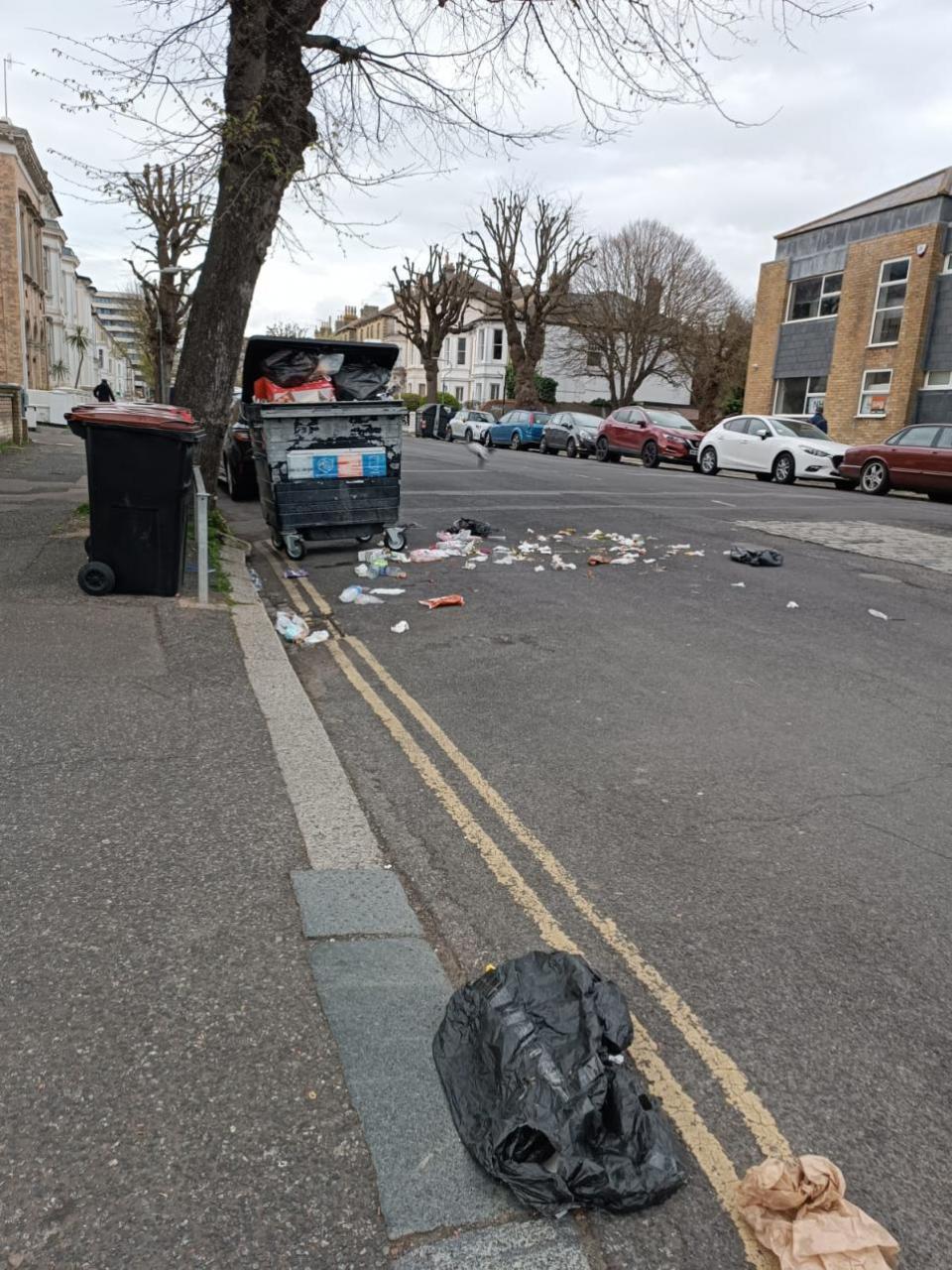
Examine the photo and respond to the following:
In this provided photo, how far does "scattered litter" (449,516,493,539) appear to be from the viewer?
11.4 m

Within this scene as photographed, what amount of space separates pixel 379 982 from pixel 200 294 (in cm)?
836

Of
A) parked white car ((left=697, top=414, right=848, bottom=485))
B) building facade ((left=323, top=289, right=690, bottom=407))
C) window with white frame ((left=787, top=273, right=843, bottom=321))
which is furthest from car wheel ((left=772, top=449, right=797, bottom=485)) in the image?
building facade ((left=323, top=289, right=690, bottom=407))

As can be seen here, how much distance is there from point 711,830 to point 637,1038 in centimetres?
139

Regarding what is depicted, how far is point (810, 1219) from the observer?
1.84 m

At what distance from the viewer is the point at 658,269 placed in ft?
159

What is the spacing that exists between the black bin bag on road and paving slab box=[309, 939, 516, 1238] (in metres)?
0.05

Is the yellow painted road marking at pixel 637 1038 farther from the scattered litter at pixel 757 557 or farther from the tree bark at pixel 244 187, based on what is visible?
the scattered litter at pixel 757 557

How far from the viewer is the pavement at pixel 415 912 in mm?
1928

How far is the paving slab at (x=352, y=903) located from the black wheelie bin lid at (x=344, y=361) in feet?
24.2

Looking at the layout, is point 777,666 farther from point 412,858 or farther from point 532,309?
point 532,309

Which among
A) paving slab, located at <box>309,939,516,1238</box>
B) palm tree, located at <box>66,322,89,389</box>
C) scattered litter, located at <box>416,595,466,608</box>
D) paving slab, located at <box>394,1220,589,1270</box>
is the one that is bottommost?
paving slab, located at <box>394,1220,589,1270</box>

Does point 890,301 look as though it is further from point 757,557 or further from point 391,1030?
point 391,1030

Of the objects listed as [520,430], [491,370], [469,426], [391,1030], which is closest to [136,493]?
[391,1030]

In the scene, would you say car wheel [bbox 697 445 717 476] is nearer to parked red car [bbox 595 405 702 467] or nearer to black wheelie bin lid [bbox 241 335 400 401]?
parked red car [bbox 595 405 702 467]
